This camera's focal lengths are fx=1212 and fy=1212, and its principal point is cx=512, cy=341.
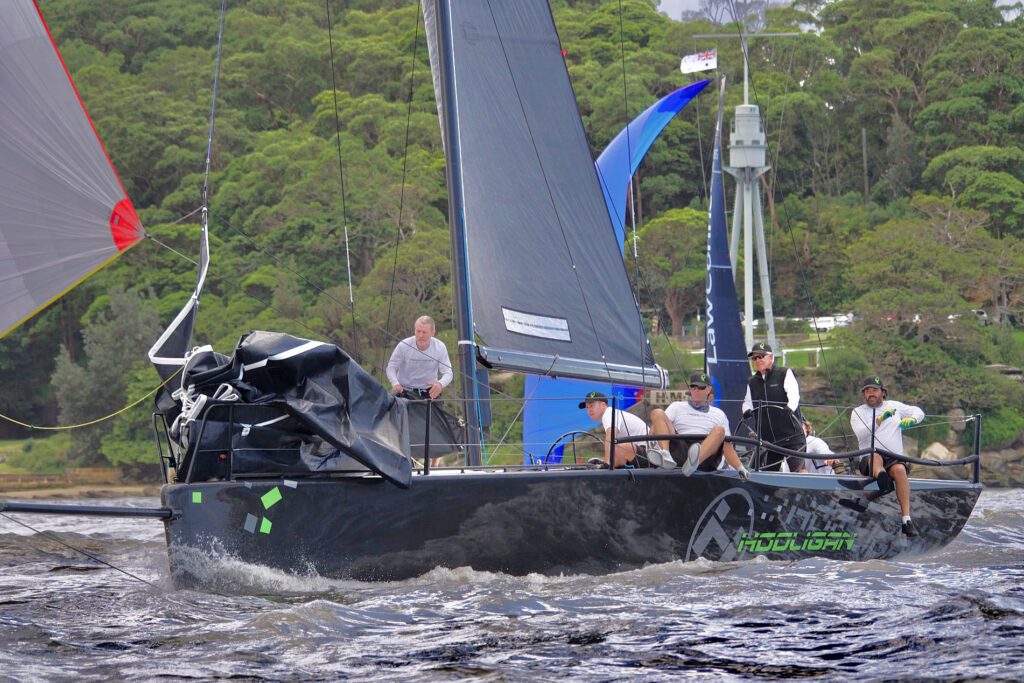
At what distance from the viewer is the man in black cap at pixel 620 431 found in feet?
27.6

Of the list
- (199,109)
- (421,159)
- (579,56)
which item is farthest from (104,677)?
(579,56)

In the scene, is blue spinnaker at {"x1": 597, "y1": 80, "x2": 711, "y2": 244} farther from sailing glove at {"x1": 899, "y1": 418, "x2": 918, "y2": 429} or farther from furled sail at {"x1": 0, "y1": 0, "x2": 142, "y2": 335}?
furled sail at {"x1": 0, "y1": 0, "x2": 142, "y2": 335}

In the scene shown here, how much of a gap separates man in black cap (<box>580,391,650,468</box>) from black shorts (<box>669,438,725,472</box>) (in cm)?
22

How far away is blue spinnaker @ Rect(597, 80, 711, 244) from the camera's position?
14.6 metres

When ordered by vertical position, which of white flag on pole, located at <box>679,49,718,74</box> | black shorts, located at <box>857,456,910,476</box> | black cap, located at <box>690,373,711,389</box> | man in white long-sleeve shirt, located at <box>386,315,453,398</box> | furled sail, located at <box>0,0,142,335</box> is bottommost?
black shorts, located at <box>857,456,910,476</box>

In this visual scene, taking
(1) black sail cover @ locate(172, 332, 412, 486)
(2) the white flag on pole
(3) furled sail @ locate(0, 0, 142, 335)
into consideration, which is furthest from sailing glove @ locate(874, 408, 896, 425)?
(2) the white flag on pole

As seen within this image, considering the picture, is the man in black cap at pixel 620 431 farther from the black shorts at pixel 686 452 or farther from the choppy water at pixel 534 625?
the choppy water at pixel 534 625

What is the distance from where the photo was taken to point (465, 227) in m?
9.15

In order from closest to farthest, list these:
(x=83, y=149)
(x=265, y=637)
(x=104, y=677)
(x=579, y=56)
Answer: (x=104, y=677)
(x=265, y=637)
(x=83, y=149)
(x=579, y=56)

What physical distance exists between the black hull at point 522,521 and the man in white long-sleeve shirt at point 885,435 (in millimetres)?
119

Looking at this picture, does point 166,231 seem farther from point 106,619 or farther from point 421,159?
point 106,619

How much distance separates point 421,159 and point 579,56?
11467 mm

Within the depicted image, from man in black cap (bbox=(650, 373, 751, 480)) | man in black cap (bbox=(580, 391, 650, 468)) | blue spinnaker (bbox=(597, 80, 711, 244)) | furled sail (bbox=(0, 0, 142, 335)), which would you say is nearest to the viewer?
furled sail (bbox=(0, 0, 142, 335))

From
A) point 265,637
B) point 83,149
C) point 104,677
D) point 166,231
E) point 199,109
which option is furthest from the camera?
point 199,109
